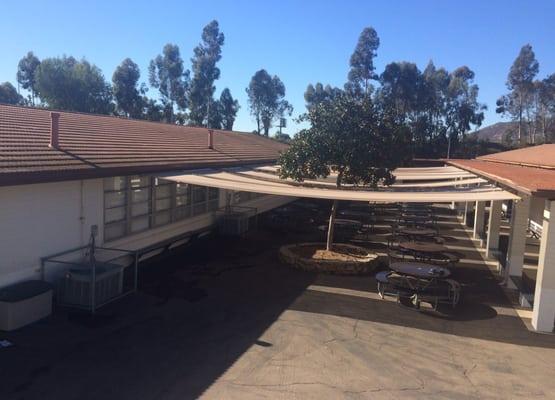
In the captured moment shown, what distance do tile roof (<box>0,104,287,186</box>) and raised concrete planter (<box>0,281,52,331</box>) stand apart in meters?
1.72

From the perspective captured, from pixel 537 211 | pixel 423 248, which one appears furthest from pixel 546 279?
pixel 537 211

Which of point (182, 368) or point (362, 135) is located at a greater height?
point (362, 135)

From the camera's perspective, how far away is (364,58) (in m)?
52.3

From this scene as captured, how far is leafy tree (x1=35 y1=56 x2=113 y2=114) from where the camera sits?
152ft

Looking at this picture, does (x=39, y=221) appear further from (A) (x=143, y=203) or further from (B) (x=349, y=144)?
(B) (x=349, y=144)

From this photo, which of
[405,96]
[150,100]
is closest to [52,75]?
[150,100]

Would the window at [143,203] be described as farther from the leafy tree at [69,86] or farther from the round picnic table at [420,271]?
the leafy tree at [69,86]

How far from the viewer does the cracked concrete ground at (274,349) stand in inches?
212

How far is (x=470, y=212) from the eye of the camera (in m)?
20.2

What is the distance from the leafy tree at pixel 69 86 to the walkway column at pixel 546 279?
1845 inches

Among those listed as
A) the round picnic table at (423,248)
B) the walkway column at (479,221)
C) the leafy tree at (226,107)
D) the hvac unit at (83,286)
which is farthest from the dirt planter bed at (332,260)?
the leafy tree at (226,107)

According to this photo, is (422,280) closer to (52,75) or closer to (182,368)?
(182,368)

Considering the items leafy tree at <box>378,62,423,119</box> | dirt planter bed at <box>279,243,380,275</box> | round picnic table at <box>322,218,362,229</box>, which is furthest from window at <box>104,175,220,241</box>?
leafy tree at <box>378,62,423,119</box>

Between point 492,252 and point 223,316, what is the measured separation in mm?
8710
